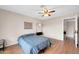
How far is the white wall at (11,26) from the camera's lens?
5.26ft

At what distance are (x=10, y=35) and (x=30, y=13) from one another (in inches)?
26.4

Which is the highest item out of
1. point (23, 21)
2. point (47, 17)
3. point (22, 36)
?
point (47, 17)

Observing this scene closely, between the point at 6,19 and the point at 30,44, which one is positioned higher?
the point at 6,19

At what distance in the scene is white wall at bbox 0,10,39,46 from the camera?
5.26ft

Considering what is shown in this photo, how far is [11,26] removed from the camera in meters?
1.67

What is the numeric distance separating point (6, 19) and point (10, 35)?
357mm

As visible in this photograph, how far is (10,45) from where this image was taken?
1.76 metres

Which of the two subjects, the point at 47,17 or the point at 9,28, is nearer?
the point at 9,28
